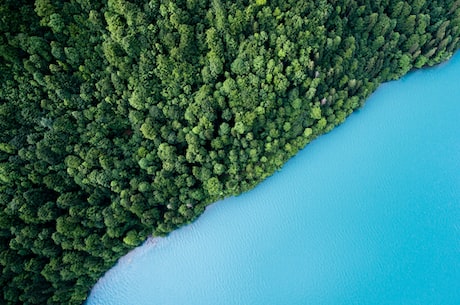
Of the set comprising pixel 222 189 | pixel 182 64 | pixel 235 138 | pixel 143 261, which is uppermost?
pixel 182 64

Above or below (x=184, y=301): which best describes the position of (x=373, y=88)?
above

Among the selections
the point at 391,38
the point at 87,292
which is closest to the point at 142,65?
the point at 87,292

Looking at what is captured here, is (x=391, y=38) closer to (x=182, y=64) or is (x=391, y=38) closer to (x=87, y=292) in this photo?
(x=182, y=64)

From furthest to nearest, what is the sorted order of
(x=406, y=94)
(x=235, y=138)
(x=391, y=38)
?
1. (x=406, y=94)
2. (x=391, y=38)
3. (x=235, y=138)

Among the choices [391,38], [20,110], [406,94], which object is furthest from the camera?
[406,94]

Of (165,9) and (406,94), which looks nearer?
(165,9)

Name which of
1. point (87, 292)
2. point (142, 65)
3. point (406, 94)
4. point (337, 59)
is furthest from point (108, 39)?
point (406, 94)
